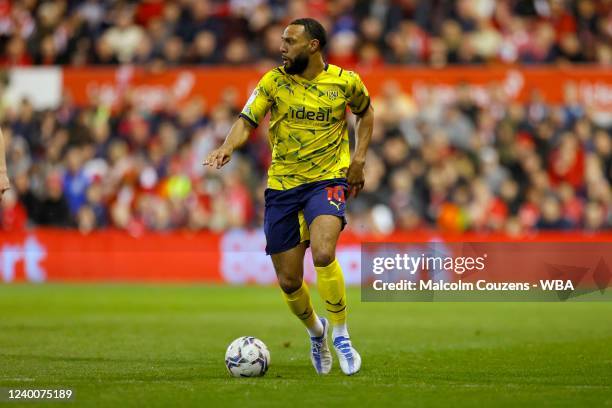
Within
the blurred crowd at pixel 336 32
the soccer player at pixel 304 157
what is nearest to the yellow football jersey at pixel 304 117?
the soccer player at pixel 304 157

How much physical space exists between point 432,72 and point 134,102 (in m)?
6.14

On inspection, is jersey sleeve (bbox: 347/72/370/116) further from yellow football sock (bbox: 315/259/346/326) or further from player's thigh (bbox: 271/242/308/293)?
yellow football sock (bbox: 315/259/346/326)

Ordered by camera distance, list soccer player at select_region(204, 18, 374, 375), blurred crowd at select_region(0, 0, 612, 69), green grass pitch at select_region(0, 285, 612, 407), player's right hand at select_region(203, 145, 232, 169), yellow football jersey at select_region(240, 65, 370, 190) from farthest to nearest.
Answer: blurred crowd at select_region(0, 0, 612, 69)
yellow football jersey at select_region(240, 65, 370, 190)
soccer player at select_region(204, 18, 374, 375)
player's right hand at select_region(203, 145, 232, 169)
green grass pitch at select_region(0, 285, 612, 407)

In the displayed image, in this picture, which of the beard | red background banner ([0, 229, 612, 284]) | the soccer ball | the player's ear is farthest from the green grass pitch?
the player's ear

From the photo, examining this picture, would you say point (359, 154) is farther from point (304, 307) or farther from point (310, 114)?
point (304, 307)

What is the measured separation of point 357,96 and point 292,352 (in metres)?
3.03

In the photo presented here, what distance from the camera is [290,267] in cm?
979

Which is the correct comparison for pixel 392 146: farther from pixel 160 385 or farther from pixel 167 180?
pixel 160 385

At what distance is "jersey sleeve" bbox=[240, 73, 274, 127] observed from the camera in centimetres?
985

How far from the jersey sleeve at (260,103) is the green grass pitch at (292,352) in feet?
7.17

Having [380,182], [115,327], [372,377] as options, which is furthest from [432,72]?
[372,377]

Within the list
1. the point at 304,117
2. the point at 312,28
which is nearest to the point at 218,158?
the point at 304,117

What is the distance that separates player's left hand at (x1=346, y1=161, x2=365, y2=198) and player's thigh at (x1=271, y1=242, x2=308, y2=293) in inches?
25.4

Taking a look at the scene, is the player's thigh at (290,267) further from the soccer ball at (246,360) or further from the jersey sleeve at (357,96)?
the jersey sleeve at (357,96)
